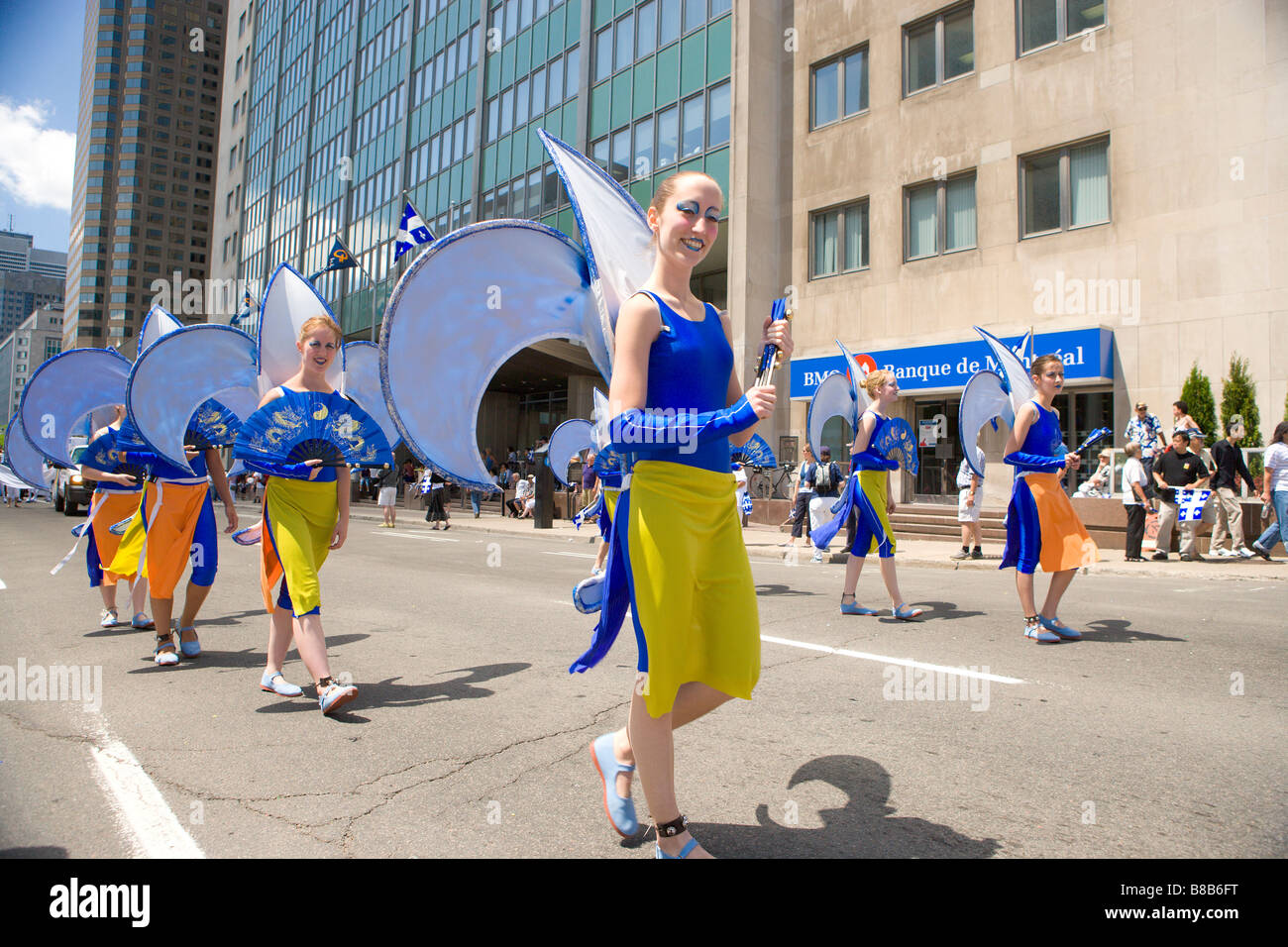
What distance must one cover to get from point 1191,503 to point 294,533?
12320 mm

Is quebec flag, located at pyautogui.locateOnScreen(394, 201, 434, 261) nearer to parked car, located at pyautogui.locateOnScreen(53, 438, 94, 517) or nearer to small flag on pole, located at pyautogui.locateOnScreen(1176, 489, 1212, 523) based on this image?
small flag on pole, located at pyautogui.locateOnScreen(1176, 489, 1212, 523)

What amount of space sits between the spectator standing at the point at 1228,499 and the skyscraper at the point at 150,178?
102479mm

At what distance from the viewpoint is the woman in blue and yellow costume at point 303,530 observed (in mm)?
4277

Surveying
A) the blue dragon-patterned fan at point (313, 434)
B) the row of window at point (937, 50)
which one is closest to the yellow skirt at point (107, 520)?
the blue dragon-patterned fan at point (313, 434)

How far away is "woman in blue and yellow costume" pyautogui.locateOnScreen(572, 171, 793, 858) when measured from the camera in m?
2.45

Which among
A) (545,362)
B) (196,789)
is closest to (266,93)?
(545,362)

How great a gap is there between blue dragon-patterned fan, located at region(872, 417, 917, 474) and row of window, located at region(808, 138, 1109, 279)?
13.2 meters

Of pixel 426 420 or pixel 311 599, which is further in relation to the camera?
pixel 311 599

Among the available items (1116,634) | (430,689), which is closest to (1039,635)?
(1116,634)

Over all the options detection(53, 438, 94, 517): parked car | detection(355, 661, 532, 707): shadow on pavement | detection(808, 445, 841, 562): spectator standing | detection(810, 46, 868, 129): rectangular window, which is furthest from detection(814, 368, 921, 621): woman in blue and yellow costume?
detection(53, 438, 94, 517): parked car

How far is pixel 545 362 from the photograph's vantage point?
30.7 meters

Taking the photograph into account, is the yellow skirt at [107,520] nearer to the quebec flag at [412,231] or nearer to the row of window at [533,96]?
the quebec flag at [412,231]
